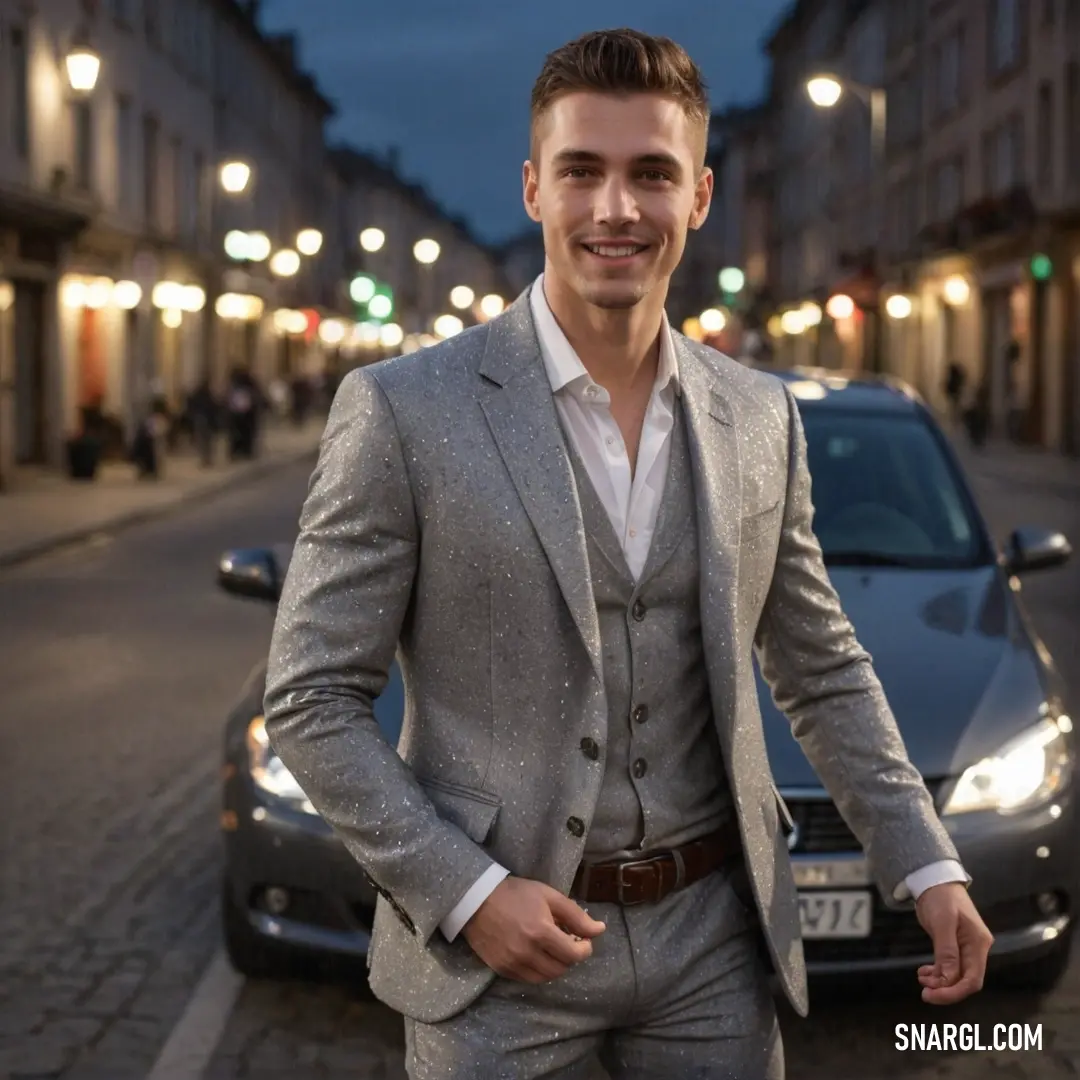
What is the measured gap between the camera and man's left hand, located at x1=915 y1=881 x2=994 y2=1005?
8.33 ft

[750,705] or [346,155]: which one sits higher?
[346,155]

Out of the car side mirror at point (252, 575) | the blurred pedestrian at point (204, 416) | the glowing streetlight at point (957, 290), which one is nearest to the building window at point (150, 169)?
the blurred pedestrian at point (204, 416)

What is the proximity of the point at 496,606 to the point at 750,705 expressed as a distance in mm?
394

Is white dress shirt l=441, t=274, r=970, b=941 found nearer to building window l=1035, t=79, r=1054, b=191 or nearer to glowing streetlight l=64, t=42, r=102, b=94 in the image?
glowing streetlight l=64, t=42, r=102, b=94

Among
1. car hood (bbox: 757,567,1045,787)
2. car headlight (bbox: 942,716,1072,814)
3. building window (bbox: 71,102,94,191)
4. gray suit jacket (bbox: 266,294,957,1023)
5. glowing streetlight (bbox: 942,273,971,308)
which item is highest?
building window (bbox: 71,102,94,191)

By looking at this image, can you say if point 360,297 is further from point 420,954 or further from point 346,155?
point 346,155

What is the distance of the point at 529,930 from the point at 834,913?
9.39 ft

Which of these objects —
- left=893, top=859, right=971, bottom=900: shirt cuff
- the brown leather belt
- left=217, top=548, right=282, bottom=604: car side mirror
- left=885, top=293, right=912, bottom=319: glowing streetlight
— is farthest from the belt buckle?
left=885, top=293, right=912, bottom=319: glowing streetlight

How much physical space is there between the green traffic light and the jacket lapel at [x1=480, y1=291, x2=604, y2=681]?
37.4 meters

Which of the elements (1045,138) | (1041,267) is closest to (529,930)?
(1041,267)

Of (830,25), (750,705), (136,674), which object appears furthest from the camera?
(830,25)

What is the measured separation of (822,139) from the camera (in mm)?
76750

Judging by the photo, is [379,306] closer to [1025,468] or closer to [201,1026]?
[1025,468]

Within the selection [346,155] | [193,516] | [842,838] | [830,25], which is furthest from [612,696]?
[346,155]
